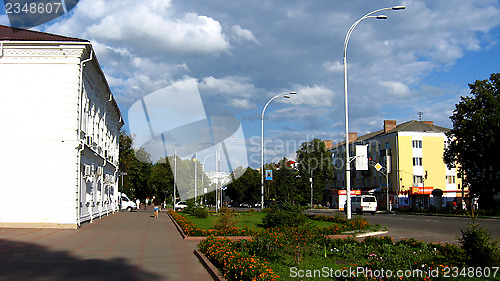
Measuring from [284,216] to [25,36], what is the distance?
15789 millimetres

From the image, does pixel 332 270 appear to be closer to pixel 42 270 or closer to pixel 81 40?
pixel 42 270

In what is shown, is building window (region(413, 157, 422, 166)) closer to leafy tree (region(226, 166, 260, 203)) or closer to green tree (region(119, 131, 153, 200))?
green tree (region(119, 131, 153, 200))

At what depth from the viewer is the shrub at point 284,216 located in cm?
2077

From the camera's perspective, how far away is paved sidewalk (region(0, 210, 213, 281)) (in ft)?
30.3

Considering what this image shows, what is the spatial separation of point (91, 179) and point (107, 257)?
15997mm

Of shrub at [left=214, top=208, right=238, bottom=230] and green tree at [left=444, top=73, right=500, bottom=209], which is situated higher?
green tree at [left=444, top=73, right=500, bottom=209]

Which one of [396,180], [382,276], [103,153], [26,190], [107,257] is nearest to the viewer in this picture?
[382,276]

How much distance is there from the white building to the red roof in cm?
5

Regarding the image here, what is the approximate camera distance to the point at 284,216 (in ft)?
68.3

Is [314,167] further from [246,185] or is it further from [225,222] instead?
[225,222]

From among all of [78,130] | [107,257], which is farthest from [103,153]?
[107,257]

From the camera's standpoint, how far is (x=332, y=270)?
922 centimetres

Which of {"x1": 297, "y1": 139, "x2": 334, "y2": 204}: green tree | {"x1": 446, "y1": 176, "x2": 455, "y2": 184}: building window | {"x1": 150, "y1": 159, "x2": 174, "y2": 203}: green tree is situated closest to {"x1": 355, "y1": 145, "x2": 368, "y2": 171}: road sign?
{"x1": 446, "y1": 176, "x2": 455, "y2": 184}: building window

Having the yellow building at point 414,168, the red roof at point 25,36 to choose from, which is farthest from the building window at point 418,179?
the red roof at point 25,36
